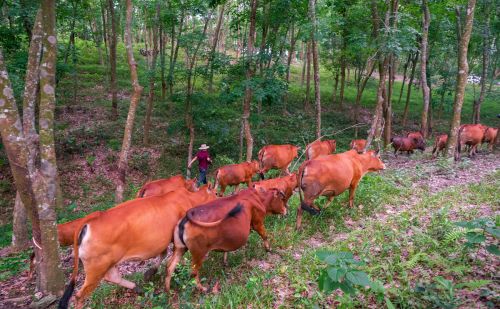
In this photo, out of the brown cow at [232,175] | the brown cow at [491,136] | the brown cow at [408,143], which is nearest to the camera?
the brown cow at [232,175]

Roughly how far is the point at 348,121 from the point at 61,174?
19341mm

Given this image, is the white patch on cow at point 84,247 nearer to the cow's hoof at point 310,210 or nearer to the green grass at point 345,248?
the green grass at point 345,248

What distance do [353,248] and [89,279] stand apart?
441cm

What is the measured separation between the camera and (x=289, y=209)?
9391mm

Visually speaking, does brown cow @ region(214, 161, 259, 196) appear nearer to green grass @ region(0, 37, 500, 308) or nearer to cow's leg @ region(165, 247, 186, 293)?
green grass @ region(0, 37, 500, 308)

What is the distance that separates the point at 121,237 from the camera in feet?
18.6

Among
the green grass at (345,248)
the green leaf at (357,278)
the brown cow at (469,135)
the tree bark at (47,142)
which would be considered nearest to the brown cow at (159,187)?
the green grass at (345,248)

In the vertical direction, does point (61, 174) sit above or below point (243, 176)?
below

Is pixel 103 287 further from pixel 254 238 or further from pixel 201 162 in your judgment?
pixel 201 162

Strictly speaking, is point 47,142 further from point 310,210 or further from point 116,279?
point 310,210

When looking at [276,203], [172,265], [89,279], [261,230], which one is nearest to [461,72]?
[276,203]

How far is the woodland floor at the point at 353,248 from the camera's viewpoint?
16.9ft

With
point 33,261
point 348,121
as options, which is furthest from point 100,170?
point 348,121

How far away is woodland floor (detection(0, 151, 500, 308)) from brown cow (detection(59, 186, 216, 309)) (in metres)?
0.66
